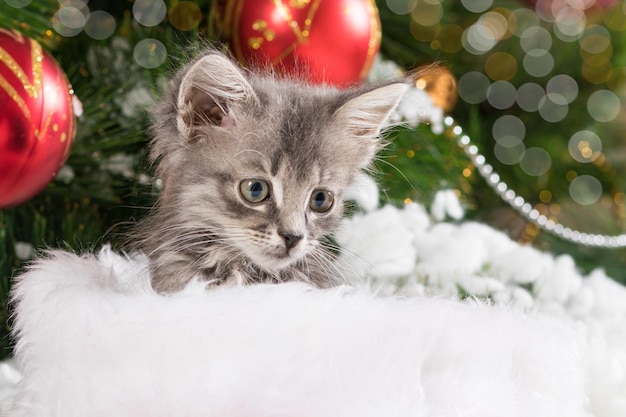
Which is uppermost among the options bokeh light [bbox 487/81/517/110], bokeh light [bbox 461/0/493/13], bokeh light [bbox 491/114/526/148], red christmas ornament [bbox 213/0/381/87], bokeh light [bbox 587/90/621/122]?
red christmas ornament [bbox 213/0/381/87]

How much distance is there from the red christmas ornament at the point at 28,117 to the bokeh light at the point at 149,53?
263 millimetres

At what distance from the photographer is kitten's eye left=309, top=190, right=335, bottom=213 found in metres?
0.67

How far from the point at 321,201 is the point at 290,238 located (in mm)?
76

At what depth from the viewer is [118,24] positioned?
1.04m

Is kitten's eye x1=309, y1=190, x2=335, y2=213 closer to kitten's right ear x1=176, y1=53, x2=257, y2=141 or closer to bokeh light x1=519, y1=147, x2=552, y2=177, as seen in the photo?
kitten's right ear x1=176, y1=53, x2=257, y2=141

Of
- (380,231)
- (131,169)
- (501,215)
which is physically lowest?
(501,215)

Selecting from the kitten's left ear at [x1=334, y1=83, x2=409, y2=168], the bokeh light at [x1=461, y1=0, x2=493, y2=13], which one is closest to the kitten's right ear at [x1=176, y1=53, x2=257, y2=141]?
the kitten's left ear at [x1=334, y1=83, x2=409, y2=168]

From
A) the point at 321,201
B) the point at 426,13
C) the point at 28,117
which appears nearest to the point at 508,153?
the point at 426,13

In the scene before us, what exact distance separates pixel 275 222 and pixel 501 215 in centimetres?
85

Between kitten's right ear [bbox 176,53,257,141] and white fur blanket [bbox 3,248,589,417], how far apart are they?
0.67ft

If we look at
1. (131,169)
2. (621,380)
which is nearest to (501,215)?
(621,380)

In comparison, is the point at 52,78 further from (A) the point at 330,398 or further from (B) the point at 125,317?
(A) the point at 330,398

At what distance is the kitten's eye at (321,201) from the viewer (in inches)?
26.5

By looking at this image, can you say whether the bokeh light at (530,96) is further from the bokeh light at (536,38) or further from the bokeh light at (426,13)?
the bokeh light at (426,13)
